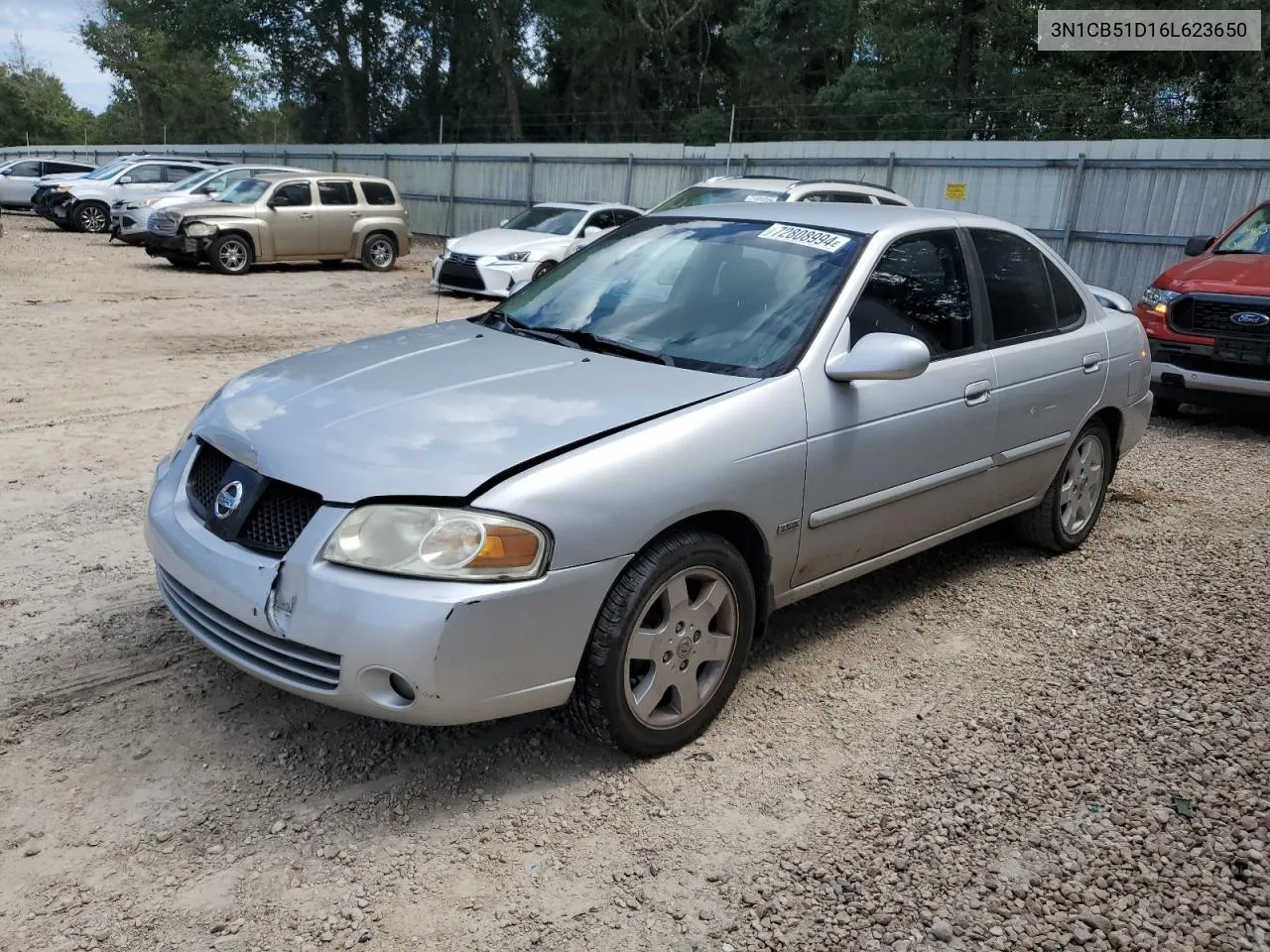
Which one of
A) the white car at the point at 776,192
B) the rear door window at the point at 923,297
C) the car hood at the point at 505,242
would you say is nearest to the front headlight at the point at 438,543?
the rear door window at the point at 923,297

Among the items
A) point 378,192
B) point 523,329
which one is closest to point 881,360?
point 523,329

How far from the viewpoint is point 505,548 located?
2.88 meters

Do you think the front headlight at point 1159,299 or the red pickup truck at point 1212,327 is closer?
the red pickup truck at point 1212,327

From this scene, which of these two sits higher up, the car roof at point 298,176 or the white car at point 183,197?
the car roof at point 298,176

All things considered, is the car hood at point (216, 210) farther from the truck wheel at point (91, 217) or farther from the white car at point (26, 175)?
the white car at point (26, 175)

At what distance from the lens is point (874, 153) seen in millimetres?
17672

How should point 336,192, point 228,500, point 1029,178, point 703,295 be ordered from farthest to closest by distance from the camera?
point 336,192 < point 1029,178 < point 703,295 < point 228,500

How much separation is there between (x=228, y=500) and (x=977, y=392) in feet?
9.40

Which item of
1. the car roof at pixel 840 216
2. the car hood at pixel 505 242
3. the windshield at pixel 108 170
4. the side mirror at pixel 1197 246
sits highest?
the car roof at pixel 840 216

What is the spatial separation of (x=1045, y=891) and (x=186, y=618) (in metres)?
2.62

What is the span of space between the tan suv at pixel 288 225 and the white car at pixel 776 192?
26.1 ft

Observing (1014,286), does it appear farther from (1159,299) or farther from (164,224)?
(164,224)

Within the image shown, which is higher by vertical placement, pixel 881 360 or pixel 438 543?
pixel 881 360

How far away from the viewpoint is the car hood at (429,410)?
3008mm
